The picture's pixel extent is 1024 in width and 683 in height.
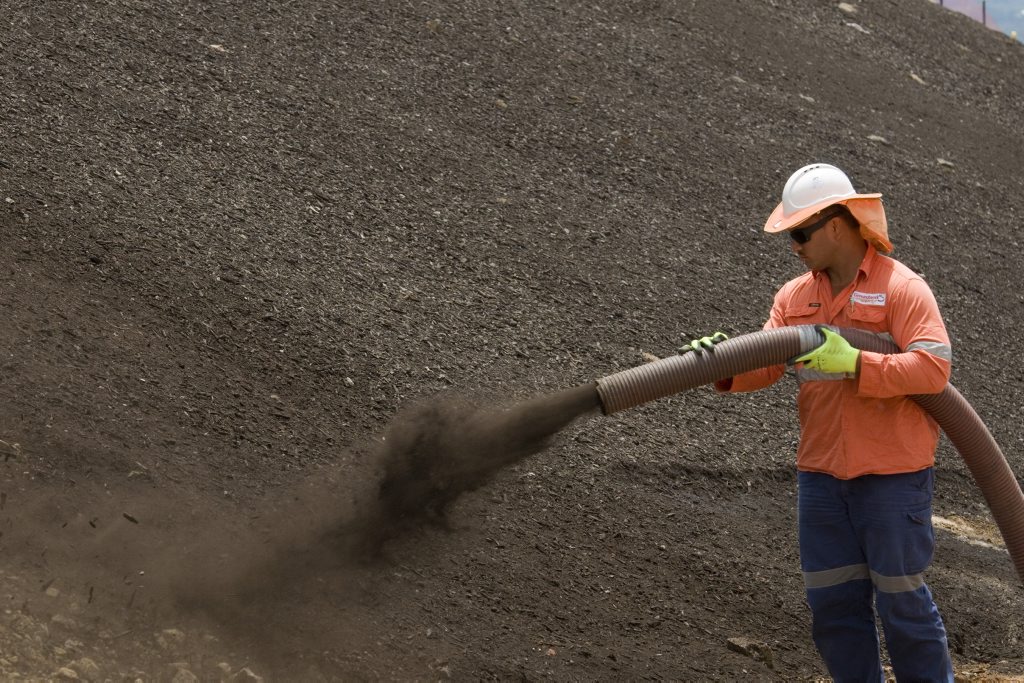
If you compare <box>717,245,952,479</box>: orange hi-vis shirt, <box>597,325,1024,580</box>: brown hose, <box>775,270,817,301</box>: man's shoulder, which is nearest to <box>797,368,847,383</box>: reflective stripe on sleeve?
<box>717,245,952,479</box>: orange hi-vis shirt

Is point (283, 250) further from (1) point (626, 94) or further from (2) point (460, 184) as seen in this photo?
(1) point (626, 94)

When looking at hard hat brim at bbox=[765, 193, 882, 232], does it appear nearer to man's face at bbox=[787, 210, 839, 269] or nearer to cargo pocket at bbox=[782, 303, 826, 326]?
man's face at bbox=[787, 210, 839, 269]

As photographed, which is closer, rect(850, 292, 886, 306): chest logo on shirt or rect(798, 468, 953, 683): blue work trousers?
rect(798, 468, 953, 683): blue work trousers

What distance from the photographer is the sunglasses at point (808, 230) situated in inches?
165

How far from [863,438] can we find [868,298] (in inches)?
20.4

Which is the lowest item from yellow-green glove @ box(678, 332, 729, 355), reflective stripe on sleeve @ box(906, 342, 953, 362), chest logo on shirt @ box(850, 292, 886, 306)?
yellow-green glove @ box(678, 332, 729, 355)

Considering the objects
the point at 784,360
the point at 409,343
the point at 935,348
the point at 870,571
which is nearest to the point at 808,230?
the point at 784,360

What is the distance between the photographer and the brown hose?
13.6 feet

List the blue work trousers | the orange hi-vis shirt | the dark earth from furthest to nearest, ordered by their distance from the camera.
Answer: the dark earth → the blue work trousers → the orange hi-vis shirt

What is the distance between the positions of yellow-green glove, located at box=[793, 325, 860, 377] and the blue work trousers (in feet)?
1.41

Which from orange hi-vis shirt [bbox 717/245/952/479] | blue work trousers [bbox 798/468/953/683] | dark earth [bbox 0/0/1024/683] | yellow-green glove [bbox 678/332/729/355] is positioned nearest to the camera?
orange hi-vis shirt [bbox 717/245/952/479]

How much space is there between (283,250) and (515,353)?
5.06ft

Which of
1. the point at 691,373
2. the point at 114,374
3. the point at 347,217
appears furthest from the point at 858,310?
the point at 347,217

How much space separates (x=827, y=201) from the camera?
416 cm
